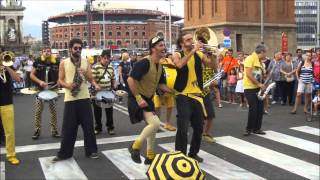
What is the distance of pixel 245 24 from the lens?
2362 inches

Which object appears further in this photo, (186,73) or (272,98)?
(272,98)

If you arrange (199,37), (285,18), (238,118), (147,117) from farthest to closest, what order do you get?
(285,18) → (238,118) → (199,37) → (147,117)

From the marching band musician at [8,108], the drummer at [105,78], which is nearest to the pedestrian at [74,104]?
the marching band musician at [8,108]

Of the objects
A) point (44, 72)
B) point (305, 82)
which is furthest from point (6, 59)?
point (305, 82)

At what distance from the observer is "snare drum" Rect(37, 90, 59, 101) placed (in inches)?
379

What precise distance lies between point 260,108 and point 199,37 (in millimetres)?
3135

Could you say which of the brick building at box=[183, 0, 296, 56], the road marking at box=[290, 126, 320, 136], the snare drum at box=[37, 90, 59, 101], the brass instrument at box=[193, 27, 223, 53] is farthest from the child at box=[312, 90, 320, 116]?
the brick building at box=[183, 0, 296, 56]

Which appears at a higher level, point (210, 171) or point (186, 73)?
point (186, 73)

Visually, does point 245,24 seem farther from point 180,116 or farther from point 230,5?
point 180,116

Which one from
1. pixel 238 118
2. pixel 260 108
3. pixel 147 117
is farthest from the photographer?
pixel 238 118

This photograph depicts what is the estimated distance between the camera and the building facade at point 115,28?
460 feet

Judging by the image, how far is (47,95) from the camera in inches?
381

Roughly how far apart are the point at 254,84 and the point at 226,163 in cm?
276

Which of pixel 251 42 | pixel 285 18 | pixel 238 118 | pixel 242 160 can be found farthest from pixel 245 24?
pixel 242 160
